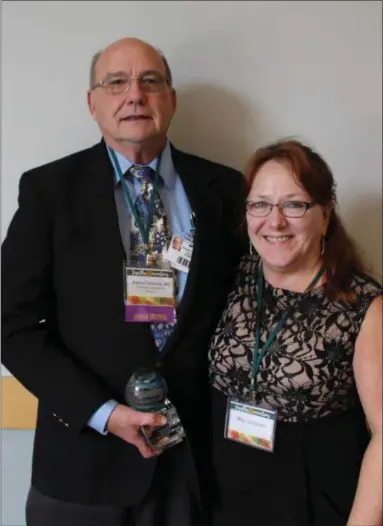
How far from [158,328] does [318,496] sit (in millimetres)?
597

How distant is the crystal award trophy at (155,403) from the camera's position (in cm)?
133

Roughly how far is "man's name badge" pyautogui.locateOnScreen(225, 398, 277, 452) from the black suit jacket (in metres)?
0.13

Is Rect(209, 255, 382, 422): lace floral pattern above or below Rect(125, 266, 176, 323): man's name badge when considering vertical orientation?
below

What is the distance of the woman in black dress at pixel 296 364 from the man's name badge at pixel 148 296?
0.63 ft

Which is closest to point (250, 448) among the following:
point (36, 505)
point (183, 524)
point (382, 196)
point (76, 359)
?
point (183, 524)

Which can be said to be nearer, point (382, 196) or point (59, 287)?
point (59, 287)

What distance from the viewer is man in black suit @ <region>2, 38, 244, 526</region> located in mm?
1421

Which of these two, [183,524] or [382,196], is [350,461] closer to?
[183,524]

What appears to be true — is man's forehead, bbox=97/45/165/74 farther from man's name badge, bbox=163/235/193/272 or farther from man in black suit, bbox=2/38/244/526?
man's name badge, bbox=163/235/193/272

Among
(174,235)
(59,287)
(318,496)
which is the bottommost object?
(318,496)

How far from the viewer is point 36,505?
1518mm

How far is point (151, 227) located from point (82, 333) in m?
0.36

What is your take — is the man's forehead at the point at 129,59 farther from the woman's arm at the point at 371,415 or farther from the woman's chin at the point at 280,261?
the woman's arm at the point at 371,415

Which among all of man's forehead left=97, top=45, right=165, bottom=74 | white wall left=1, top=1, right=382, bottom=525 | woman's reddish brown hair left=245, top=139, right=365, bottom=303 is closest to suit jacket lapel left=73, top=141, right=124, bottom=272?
man's forehead left=97, top=45, right=165, bottom=74
